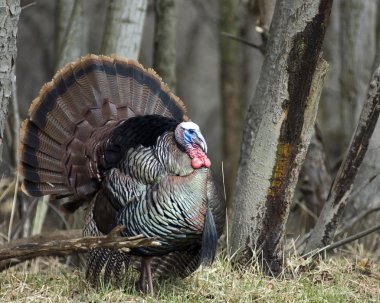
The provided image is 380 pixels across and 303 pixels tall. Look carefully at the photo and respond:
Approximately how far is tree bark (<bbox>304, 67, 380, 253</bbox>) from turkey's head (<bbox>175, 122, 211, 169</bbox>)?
1.09 metres

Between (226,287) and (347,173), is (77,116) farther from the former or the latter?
(347,173)

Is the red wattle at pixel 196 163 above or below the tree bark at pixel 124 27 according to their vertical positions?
below

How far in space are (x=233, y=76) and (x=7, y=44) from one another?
7569 mm

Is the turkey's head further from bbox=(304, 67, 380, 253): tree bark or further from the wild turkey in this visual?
bbox=(304, 67, 380, 253): tree bark

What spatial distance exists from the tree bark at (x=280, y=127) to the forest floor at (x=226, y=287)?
0.27 meters

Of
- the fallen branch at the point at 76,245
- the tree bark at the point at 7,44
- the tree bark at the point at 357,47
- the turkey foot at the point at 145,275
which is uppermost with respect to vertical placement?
the tree bark at the point at 357,47

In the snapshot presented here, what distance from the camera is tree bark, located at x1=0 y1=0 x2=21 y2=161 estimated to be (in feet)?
15.8

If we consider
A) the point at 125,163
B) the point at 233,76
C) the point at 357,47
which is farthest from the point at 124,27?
the point at 233,76

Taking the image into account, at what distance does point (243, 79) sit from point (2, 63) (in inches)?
334

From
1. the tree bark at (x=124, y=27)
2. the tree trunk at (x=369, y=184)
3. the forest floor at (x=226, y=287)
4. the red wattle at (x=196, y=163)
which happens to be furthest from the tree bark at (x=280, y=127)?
the tree bark at (x=124, y=27)

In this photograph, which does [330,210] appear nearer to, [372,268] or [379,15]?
[372,268]

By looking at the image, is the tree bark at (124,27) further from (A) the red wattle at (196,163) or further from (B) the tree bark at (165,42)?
(A) the red wattle at (196,163)

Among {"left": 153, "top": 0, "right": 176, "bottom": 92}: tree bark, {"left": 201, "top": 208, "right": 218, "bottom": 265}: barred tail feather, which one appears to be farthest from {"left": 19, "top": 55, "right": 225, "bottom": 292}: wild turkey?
{"left": 153, "top": 0, "right": 176, "bottom": 92}: tree bark

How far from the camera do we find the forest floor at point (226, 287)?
199 inches
